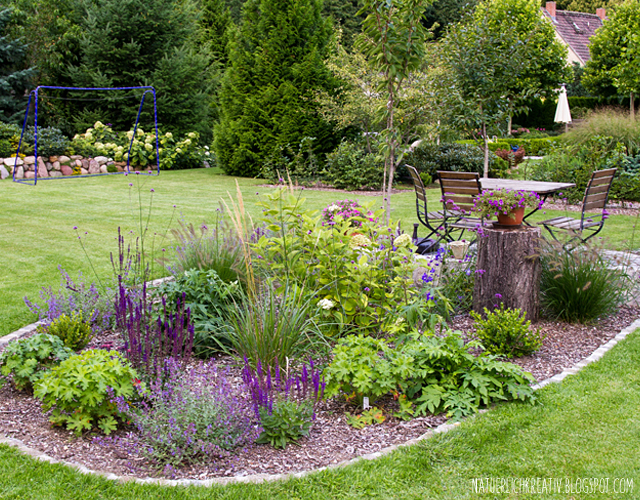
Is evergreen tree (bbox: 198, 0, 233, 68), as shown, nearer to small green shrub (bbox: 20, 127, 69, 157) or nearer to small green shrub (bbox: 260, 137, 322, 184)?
small green shrub (bbox: 20, 127, 69, 157)

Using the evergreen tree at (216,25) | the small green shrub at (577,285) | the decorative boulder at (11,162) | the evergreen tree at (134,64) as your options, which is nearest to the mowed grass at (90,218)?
the small green shrub at (577,285)

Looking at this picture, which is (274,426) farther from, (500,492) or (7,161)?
(7,161)

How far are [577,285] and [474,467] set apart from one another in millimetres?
2182

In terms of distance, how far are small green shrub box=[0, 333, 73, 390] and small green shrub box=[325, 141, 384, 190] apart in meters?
9.52

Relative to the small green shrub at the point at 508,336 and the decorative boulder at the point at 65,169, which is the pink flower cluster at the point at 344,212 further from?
the decorative boulder at the point at 65,169

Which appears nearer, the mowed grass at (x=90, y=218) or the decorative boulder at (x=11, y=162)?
the mowed grass at (x=90, y=218)

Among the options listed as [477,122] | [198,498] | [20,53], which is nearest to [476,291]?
[198,498]

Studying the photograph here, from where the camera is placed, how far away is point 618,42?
88.0 feet

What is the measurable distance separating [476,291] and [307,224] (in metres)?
1.36

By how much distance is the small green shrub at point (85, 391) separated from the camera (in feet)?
8.66

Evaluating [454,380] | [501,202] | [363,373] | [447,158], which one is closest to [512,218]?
[501,202]

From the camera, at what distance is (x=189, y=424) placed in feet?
8.29

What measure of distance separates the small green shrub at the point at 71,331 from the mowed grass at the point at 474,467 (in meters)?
0.96

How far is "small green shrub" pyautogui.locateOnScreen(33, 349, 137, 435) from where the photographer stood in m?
2.64
